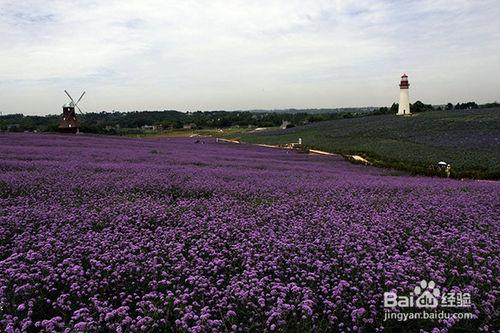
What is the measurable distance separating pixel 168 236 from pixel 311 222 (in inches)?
98.7

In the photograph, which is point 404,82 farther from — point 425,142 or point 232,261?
point 232,261

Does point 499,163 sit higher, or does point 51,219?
point 51,219

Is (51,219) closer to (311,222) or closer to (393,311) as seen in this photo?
(311,222)

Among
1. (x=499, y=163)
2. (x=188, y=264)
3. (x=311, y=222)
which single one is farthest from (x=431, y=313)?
(x=499, y=163)

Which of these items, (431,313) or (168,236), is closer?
(431,313)

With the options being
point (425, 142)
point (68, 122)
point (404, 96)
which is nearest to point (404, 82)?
point (404, 96)

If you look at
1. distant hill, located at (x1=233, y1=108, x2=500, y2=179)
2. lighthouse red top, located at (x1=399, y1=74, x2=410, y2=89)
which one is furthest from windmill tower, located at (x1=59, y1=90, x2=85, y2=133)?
lighthouse red top, located at (x1=399, y1=74, x2=410, y2=89)

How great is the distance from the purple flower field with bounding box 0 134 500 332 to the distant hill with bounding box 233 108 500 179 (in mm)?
17901

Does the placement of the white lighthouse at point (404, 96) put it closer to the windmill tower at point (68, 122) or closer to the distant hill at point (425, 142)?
the distant hill at point (425, 142)

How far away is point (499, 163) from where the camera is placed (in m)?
24.7

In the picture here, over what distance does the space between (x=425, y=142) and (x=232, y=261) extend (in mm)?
36132

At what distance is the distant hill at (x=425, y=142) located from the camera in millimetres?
25447

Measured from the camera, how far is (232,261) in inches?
204

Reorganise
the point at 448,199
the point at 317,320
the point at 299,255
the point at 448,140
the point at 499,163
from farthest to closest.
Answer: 1. the point at 448,140
2. the point at 499,163
3. the point at 448,199
4. the point at 299,255
5. the point at 317,320
